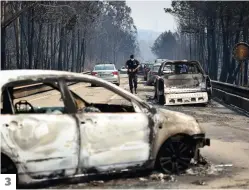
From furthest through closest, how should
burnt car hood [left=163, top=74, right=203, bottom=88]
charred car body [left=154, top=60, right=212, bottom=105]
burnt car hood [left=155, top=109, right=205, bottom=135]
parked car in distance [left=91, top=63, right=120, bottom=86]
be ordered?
1. parked car in distance [left=91, top=63, right=120, bottom=86]
2. burnt car hood [left=163, top=74, right=203, bottom=88]
3. charred car body [left=154, top=60, right=212, bottom=105]
4. burnt car hood [left=155, top=109, right=205, bottom=135]

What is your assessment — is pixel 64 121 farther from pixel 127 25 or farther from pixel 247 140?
pixel 127 25

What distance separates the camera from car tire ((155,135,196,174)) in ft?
22.0

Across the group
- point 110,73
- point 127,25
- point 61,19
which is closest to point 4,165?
point 110,73

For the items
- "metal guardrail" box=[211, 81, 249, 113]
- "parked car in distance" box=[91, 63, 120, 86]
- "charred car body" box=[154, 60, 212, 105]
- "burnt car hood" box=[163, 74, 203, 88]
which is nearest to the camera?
"metal guardrail" box=[211, 81, 249, 113]

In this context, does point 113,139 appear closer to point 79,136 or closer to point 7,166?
point 79,136

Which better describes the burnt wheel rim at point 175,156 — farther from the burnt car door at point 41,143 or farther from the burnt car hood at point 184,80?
the burnt car hood at point 184,80

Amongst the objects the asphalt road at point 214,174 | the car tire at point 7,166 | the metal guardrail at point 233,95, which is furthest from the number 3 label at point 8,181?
the metal guardrail at point 233,95

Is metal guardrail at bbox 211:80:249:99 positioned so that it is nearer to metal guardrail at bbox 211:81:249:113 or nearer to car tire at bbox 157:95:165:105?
metal guardrail at bbox 211:81:249:113

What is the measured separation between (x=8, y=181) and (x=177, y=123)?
2.55 m

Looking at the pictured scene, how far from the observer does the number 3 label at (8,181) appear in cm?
533

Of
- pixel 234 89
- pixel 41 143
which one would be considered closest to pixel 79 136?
pixel 41 143

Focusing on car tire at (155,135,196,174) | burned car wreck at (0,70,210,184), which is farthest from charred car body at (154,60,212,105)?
burned car wreck at (0,70,210,184)

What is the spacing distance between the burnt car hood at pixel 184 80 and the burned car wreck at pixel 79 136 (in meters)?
11.2

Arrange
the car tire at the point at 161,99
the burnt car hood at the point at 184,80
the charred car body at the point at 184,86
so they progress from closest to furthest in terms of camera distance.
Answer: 1. the charred car body at the point at 184,86
2. the car tire at the point at 161,99
3. the burnt car hood at the point at 184,80
